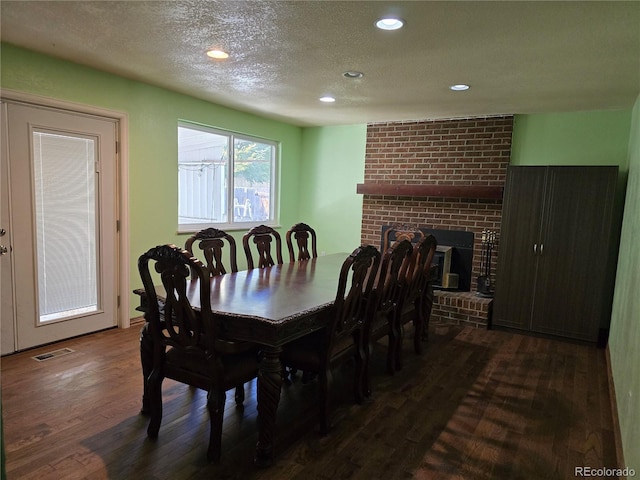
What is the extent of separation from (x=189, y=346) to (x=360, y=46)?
2.05 m

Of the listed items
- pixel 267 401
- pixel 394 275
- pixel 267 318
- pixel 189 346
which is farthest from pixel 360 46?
pixel 267 401

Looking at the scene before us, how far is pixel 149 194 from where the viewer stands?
4.04m

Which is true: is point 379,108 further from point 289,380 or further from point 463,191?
point 289,380

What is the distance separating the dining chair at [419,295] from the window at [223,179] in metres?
2.54

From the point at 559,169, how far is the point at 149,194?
153 inches

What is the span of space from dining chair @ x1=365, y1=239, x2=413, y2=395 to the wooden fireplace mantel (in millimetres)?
1912

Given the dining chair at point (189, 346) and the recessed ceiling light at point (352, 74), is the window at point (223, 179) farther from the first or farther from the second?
the dining chair at point (189, 346)

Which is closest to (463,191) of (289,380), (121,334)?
(289,380)

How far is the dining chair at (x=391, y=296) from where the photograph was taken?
274 cm

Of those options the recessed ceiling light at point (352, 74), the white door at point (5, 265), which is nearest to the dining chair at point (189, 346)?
the white door at point (5, 265)

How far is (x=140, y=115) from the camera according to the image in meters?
3.88

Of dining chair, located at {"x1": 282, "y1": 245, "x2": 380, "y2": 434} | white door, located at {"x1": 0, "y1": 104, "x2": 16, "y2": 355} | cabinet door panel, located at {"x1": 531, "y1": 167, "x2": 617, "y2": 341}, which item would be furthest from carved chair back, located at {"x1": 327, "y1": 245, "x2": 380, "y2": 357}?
white door, located at {"x1": 0, "y1": 104, "x2": 16, "y2": 355}

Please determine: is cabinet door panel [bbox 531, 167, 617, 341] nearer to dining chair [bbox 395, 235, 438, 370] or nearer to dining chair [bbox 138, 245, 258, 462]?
dining chair [bbox 395, 235, 438, 370]

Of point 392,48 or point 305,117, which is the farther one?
point 305,117
